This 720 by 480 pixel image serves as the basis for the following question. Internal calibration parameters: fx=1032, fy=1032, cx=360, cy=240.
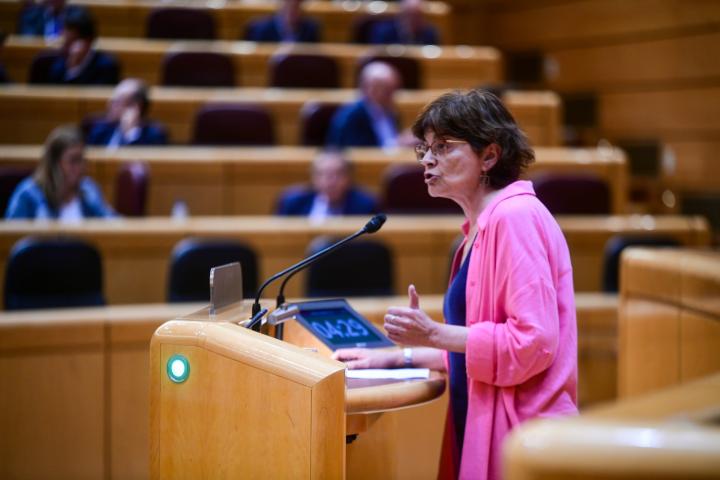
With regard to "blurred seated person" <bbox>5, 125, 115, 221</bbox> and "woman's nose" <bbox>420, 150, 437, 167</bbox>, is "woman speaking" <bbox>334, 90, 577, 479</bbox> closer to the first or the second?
"woman's nose" <bbox>420, 150, 437, 167</bbox>

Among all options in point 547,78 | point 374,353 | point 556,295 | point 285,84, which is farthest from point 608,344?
point 547,78

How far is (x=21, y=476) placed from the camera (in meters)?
2.24

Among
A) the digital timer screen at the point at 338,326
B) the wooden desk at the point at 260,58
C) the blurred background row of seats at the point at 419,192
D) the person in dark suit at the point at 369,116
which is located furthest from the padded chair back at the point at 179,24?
the digital timer screen at the point at 338,326

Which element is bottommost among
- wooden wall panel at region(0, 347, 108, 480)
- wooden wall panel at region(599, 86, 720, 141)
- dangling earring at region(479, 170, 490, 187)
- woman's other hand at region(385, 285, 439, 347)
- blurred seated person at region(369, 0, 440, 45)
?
wooden wall panel at region(0, 347, 108, 480)

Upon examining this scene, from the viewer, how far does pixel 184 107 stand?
430 centimetres

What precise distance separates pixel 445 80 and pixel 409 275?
2.00 metres

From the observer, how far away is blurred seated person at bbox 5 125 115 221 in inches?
128

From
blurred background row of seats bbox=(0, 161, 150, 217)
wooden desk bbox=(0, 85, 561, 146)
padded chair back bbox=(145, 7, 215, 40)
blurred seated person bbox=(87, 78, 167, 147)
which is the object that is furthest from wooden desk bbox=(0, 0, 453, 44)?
blurred background row of seats bbox=(0, 161, 150, 217)

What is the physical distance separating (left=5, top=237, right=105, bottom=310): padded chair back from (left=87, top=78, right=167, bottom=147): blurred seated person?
119 cm

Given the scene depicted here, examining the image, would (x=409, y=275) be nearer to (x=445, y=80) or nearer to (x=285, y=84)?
(x=285, y=84)

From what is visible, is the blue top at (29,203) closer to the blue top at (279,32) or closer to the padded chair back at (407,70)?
the padded chair back at (407,70)

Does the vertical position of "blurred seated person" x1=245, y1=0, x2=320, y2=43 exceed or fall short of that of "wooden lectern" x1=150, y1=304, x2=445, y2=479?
it exceeds it

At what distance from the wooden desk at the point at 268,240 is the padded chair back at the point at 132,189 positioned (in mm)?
284

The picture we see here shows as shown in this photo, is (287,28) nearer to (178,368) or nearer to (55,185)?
(55,185)
